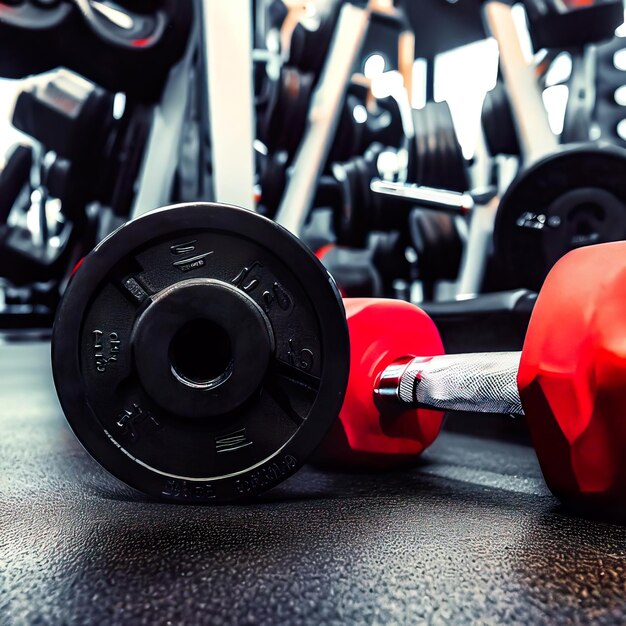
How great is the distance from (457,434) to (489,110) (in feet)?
4.72

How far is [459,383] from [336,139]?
2542 mm

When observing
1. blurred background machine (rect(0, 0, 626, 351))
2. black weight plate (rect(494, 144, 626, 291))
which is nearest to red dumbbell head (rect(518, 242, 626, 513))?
blurred background machine (rect(0, 0, 626, 351))

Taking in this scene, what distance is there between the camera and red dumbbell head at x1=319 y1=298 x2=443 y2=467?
0.70 meters

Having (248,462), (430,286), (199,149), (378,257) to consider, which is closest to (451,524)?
(248,462)

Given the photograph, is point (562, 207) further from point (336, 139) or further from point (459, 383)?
point (336, 139)

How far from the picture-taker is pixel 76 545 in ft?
1.48

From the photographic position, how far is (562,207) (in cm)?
152

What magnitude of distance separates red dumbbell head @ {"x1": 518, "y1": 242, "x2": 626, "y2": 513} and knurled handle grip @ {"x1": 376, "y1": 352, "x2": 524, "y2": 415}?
0.14 feet

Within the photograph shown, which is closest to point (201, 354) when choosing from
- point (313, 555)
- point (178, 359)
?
point (178, 359)

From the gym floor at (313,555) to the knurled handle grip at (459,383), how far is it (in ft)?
0.31

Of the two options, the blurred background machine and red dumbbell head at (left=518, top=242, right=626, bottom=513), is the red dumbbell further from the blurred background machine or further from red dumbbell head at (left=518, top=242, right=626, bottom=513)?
the blurred background machine

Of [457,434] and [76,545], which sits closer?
[76,545]

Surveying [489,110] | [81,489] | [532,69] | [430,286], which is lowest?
[430,286]

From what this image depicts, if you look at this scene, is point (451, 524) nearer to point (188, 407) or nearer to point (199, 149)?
point (188, 407)
